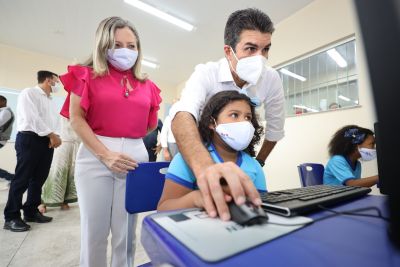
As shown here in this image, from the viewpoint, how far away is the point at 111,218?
0.94 meters

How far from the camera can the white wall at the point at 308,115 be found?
94.5 inches

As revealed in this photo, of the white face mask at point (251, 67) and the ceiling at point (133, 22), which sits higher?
the ceiling at point (133, 22)

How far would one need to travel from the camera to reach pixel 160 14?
11.0ft

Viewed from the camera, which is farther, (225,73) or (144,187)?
(225,73)

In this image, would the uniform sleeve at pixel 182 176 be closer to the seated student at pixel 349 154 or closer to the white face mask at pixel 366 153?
the seated student at pixel 349 154

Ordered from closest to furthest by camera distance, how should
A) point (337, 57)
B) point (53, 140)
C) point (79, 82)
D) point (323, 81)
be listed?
1. point (79, 82)
2. point (53, 140)
3. point (337, 57)
4. point (323, 81)

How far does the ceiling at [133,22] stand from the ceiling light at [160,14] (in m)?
0.09

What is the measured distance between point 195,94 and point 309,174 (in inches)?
44.1

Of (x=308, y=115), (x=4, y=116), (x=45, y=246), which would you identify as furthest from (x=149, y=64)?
(x=45, y=246)

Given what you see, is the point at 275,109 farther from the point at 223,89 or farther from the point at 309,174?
the point at 309,174

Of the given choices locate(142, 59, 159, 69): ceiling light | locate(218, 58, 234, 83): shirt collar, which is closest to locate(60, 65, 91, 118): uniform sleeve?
locate(218, 58, 234, 83): shirt collar

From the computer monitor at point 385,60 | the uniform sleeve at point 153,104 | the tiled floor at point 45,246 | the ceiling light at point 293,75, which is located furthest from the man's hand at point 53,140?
the ceiling light at point 293,75

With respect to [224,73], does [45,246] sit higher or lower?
lower

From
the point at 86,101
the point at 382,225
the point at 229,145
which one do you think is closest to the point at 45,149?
the point at 86,101
